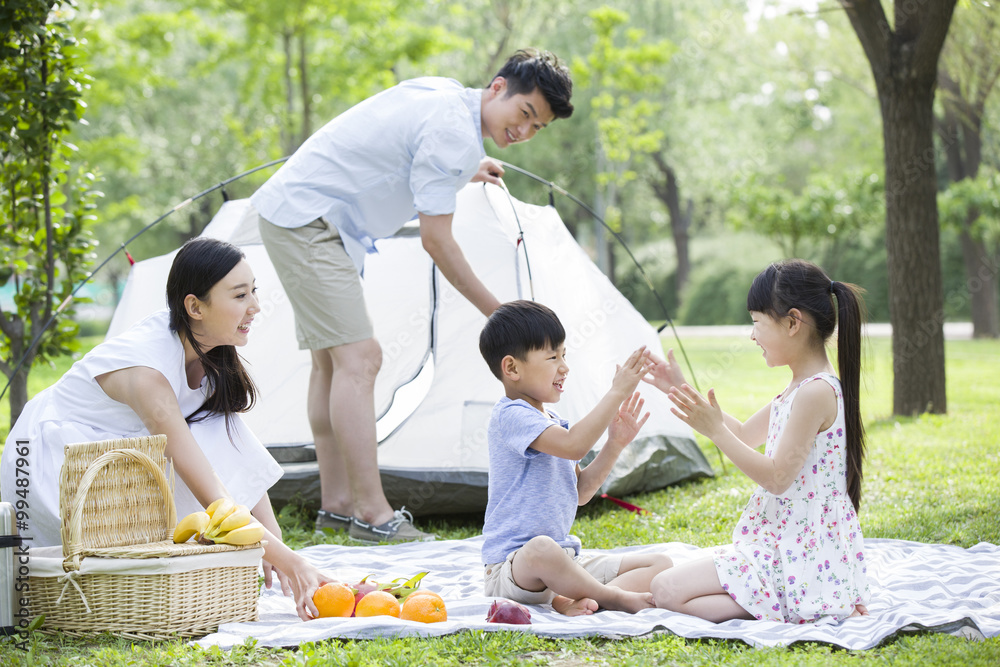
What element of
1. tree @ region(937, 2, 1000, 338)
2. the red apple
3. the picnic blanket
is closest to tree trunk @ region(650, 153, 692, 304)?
tree @ region(937, 2, 1000, 338)

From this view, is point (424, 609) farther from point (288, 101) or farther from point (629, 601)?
point (288, 101)

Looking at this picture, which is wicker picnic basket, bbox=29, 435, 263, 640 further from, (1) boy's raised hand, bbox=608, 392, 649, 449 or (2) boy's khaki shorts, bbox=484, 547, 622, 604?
(1) boy's raised hand, bbox=608, 392, 649, 449

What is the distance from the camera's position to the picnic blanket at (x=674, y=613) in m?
1.88

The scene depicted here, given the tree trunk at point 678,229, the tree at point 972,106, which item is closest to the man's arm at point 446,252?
the tree at point 972,106

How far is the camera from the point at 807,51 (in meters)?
11.1

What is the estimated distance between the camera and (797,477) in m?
2.07

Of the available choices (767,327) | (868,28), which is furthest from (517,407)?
(868,28)

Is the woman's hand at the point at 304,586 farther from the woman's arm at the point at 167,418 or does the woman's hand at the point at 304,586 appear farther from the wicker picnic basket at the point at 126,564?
the woman's arm at the point at 167,418

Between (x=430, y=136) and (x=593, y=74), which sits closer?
(x=430, y=136)

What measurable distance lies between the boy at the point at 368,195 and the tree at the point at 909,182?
2929mm

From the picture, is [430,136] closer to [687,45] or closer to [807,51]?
[807,51]

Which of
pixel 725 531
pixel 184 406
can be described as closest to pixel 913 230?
pixel 725 531

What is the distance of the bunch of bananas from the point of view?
75.2 inches

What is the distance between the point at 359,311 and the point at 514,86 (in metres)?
0.90
